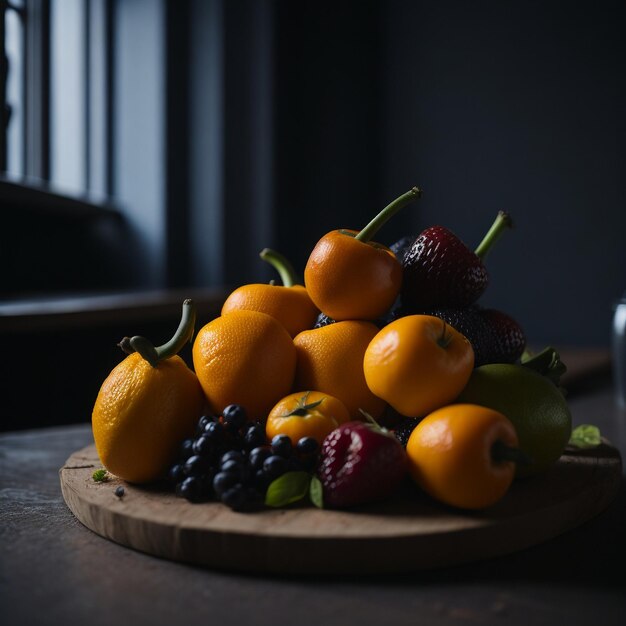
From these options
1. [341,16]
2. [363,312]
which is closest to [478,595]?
[363,312]

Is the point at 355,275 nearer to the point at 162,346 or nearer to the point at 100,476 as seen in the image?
the point at 162,346

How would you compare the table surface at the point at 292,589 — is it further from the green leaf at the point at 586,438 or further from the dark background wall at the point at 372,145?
the dark background wall at the point at 372,145

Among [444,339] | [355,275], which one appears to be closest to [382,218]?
[355,275]

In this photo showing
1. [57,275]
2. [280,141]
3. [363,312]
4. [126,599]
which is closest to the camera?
[126,599]

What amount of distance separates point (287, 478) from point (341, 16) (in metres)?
2.94

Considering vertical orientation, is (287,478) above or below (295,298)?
below

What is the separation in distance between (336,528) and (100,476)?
27 centimetres

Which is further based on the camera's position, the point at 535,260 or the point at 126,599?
the point at 535,260

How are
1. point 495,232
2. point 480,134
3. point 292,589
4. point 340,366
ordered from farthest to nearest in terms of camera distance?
point 480,134, point 495,232, point 340,366, point 292,589

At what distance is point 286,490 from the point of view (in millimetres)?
611

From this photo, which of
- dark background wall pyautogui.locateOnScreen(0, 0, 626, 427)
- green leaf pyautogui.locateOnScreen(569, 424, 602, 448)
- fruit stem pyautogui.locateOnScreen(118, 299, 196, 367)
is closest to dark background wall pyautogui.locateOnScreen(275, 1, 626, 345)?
dark background wall pyautogui.locateOnScreen(0, 0, 626, 427)

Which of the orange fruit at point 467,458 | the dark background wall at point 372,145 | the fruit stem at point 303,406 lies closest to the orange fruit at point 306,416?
the fruit stem at point 303,406

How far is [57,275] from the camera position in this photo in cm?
241

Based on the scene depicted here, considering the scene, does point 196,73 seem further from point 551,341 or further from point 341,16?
point 551,341
